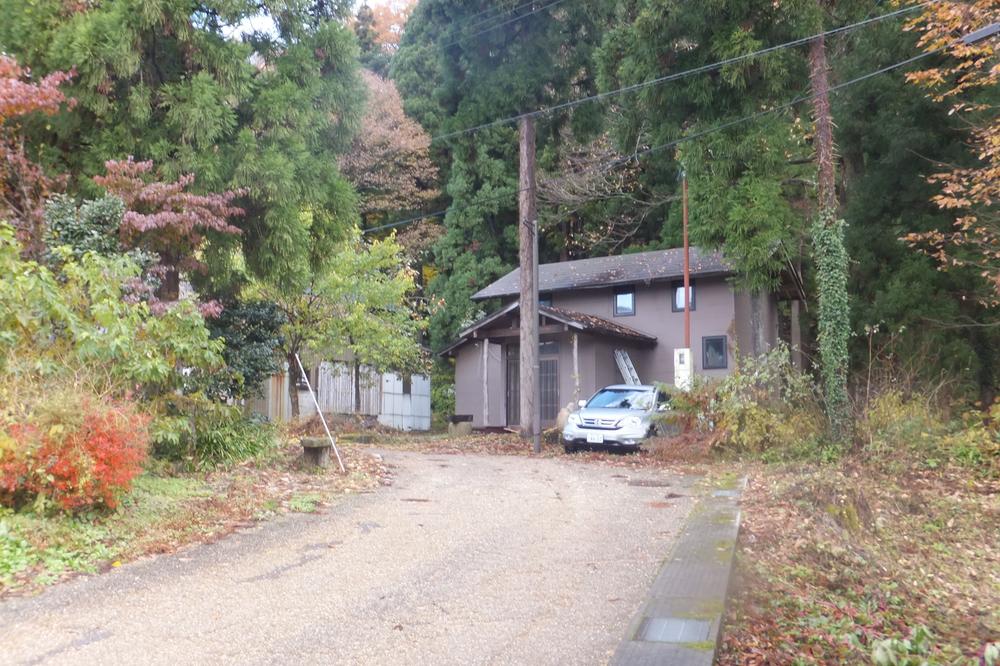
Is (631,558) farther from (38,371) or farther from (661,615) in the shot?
(38,371)

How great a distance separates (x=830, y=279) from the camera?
16219mm

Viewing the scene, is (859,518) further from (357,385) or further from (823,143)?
(357,385)

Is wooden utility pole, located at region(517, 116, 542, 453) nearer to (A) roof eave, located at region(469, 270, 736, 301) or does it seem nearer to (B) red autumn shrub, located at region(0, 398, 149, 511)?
(A) roof eave, located at region(469, 270, 736, 301)

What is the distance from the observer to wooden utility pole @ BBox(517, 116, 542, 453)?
20.0 m

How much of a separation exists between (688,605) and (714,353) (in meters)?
21.6

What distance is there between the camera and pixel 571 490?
491 inches

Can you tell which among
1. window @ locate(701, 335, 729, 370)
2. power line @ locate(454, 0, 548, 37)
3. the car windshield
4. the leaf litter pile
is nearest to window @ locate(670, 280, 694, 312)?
window @ locate(701, 335, 729, 370)

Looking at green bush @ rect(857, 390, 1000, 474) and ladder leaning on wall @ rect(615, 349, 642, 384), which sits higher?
ladder leaning on wall @ rect(615, 349, 642, 384)

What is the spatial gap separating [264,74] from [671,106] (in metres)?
9.78

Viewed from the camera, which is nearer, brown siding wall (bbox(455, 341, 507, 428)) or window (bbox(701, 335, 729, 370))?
window (bbox(701, 335, 729, 370))

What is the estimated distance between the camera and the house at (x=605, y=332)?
26.0 metres

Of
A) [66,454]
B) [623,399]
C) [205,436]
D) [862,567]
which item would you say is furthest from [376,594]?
[623,399]

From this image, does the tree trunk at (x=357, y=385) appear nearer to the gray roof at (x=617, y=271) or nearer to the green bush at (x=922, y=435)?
the gray roof at (x=617, y=271)

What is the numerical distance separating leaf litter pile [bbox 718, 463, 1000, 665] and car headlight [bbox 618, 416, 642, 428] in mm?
4980
